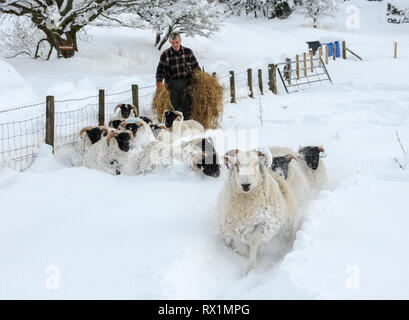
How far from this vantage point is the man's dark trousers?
332 inches

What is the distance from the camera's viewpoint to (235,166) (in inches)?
158

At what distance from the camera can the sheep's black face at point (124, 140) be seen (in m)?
6.34

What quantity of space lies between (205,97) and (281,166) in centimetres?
404

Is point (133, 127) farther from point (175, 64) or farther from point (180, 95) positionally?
point (180, 95)

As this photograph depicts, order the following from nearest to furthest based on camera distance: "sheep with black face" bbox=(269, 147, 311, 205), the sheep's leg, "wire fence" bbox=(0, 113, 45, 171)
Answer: the sheep's leg < "sheep with black face" bbox=(269, 147, 311, 205) < "wire fence" bbox=(0, 113, 45, 171)

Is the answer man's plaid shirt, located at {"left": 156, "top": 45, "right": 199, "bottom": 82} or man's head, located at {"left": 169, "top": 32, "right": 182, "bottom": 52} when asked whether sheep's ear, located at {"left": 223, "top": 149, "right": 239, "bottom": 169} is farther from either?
man's plaid shirt, located at {"left": 156, "top": 45, "right": 199, "bottom": 82}

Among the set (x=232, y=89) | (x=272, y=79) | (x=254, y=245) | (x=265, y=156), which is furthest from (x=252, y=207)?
(x=272, y=79)

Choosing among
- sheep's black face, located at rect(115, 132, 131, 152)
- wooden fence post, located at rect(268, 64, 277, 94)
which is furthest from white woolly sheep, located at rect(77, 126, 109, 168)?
wooden fence post, located at rect(268, 64, 277, 94)

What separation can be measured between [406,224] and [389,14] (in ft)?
128

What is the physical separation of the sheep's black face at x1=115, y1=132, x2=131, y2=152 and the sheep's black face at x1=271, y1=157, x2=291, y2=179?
229 centimetres
